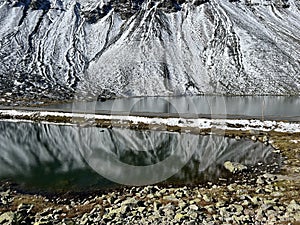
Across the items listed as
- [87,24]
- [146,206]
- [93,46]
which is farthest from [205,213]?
[87,24]

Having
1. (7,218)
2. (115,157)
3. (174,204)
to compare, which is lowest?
(115,157)

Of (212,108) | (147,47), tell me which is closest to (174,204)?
(212,108)

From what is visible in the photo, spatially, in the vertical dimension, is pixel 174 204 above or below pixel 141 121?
above

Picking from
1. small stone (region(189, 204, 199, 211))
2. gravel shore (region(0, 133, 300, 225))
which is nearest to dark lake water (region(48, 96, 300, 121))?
gravel shore (region(0, 133, 300, 225))

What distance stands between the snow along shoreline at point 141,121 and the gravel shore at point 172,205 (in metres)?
19.6

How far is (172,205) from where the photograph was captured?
22.7 metres

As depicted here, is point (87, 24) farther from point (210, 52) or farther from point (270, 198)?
point (270, 198)

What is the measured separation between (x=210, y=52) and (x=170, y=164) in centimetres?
10253

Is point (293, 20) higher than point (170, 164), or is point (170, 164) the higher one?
point (293, 20)

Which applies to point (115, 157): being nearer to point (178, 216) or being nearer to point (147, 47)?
point (178, 216)

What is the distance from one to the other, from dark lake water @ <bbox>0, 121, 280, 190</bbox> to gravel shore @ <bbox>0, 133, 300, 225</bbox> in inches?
110

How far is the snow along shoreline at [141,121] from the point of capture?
163 ft

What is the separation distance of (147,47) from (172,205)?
116 metres

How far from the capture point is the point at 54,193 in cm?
2859
